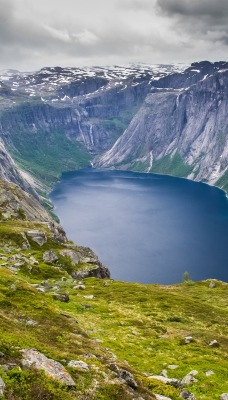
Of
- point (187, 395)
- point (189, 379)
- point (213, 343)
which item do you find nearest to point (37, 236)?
point (213, 343)

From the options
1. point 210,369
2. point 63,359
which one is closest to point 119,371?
point 63,359

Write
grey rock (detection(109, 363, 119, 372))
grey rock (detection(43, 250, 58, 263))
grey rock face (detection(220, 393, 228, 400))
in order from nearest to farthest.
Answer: grey rock (detection(109, 363, 119, 372)) < grey rock face (detection(220, 393, 228, 400)) < grey rock (detection(43, 250, 58, 263))

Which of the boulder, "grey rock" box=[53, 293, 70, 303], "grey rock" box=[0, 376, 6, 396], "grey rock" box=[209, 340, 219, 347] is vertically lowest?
"grey rock" box=[53, 293, 70, 303]

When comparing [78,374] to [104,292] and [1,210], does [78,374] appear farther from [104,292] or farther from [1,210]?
[1,210]

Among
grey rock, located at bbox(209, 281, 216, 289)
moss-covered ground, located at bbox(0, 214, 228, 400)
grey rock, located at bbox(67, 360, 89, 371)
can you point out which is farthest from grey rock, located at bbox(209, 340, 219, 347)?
grey rock, located at bbox(209, 281, 216, 289)

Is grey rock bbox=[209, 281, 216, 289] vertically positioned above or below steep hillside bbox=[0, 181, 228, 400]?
below

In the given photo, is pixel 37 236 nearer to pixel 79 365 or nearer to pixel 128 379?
pixel 79 365

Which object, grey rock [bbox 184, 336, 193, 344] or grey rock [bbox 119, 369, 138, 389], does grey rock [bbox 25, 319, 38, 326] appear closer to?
grey rock [bbox 119, 369, 138, 389]
